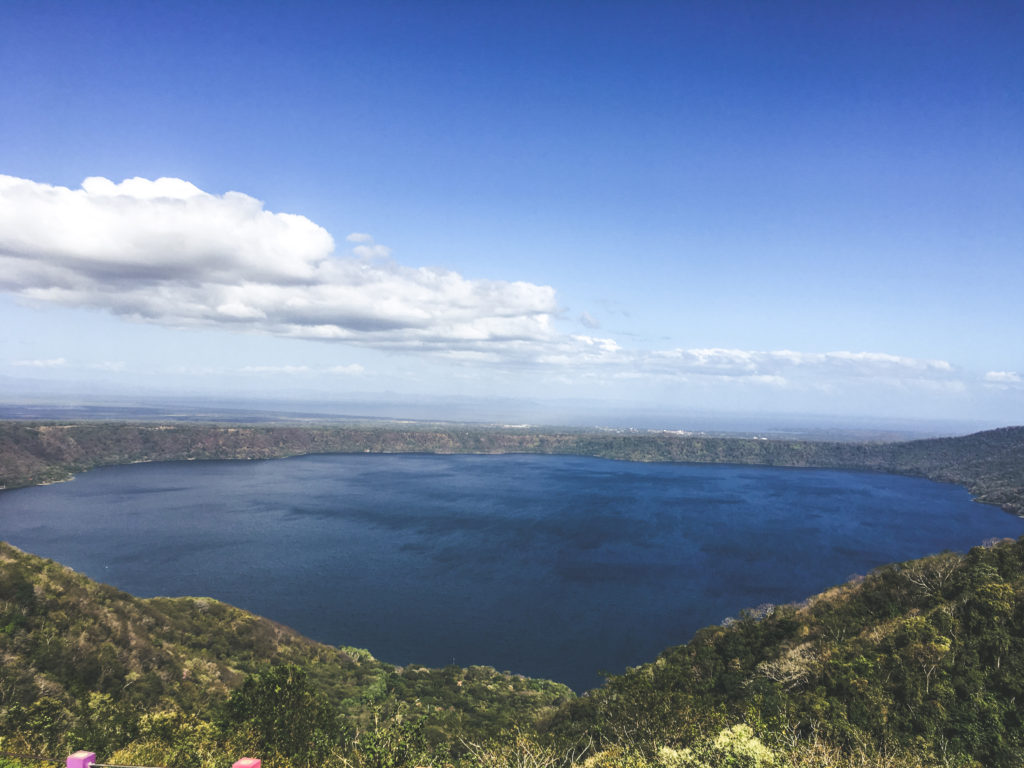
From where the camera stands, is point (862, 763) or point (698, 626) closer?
point (862, 763)

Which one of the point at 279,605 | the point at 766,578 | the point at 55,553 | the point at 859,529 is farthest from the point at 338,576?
the point at 859,529

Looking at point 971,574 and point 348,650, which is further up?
point 971,574

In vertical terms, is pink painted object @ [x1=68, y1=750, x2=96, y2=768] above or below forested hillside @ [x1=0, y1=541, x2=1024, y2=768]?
above

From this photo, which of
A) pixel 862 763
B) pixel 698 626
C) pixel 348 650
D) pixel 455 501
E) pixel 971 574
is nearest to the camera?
pixel 862 763

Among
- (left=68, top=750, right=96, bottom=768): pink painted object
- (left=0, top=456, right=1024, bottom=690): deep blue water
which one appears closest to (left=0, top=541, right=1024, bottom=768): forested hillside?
(left=68, top=750, right=96, bottom=768): pink painted object

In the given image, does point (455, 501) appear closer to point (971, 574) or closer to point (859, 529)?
point (859, 529)

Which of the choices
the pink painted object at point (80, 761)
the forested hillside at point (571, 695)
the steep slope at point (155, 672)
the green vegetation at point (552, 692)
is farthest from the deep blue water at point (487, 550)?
the pink painted object at point (80, 761)

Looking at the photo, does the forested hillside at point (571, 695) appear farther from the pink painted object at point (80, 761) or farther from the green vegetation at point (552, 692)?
the pink painted object at point (80, 761)

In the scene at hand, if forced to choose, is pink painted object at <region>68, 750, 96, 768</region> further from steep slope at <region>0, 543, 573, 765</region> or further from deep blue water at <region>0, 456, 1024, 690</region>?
deep blue water at <region>0, 456, 1024, 690</region>
